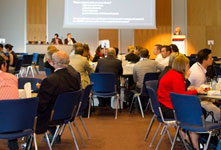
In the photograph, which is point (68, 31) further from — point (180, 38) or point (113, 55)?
point (113, 55)

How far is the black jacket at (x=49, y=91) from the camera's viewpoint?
448 centimetres

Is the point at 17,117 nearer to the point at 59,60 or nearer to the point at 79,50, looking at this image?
the point at 59,60

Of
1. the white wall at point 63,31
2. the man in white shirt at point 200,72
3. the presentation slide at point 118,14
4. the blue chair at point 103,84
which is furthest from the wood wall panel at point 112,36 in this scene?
the man in white shirt at point 200,72

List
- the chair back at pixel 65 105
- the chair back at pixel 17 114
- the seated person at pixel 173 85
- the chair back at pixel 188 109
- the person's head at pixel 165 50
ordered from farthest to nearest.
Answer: the person's head at pixel 165 50
the seated person at pixel 173 85
the chair back at pixel 65 105
the chair back at pixel 188 109
the chair back at pixel 17 114

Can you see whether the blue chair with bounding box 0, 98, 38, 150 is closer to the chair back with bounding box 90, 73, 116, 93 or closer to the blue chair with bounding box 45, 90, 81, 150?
the blue chair with bounding box 45, 90, 81, 150

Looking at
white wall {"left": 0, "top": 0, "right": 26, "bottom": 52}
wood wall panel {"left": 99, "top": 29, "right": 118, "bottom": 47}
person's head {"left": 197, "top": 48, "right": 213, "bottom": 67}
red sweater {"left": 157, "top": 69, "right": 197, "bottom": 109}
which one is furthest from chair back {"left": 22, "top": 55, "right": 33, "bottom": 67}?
red sweater {"left": 157, "top": 69, "right": 197, "bottom": 109}

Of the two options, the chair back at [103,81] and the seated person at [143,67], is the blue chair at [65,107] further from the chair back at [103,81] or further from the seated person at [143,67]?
the seated person at [143,67]

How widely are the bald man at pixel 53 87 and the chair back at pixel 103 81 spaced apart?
2.37 metres

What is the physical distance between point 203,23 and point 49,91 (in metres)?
15.8

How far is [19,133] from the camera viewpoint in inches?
153

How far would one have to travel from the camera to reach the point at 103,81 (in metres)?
7.44

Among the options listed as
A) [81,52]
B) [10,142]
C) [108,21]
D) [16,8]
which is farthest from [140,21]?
[10,142]

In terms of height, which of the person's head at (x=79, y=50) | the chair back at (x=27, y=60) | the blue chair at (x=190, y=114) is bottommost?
the blue chair at (x=190, y=114)

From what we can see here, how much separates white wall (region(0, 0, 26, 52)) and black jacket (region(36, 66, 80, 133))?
1493 cm
